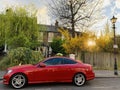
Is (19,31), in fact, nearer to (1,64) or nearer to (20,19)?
(20,19)

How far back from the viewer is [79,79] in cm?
1097

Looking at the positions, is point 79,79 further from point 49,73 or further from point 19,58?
point 19,58

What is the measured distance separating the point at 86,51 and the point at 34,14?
32.8 feet

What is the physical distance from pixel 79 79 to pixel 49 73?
1.65 m

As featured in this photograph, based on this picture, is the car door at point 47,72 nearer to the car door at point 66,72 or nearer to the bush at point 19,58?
the car door at point 66,72

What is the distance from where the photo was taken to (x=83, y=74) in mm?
10961

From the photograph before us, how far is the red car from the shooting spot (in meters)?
10.3

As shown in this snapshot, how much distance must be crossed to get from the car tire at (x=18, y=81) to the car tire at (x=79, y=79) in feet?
8.76

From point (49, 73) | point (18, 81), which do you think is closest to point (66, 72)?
point (49, 73)

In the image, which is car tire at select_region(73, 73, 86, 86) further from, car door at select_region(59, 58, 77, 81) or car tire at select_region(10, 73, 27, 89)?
car tire at select_region(10, 73, 27, 89)

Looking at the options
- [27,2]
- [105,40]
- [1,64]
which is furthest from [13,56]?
[27,2]

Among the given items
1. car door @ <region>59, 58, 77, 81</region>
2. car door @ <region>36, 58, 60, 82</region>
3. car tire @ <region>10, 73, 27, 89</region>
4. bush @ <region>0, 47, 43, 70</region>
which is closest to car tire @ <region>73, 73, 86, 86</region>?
car door @ <region>59, 58, 77, 81</region>

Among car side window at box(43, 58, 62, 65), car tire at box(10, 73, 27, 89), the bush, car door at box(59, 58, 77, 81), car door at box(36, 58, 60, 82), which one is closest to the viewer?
car tire at box(10, 73, 27, 89)

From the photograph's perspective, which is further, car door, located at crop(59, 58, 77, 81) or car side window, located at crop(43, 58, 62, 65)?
car side window, located at crop(43, 58, 62, 65)
